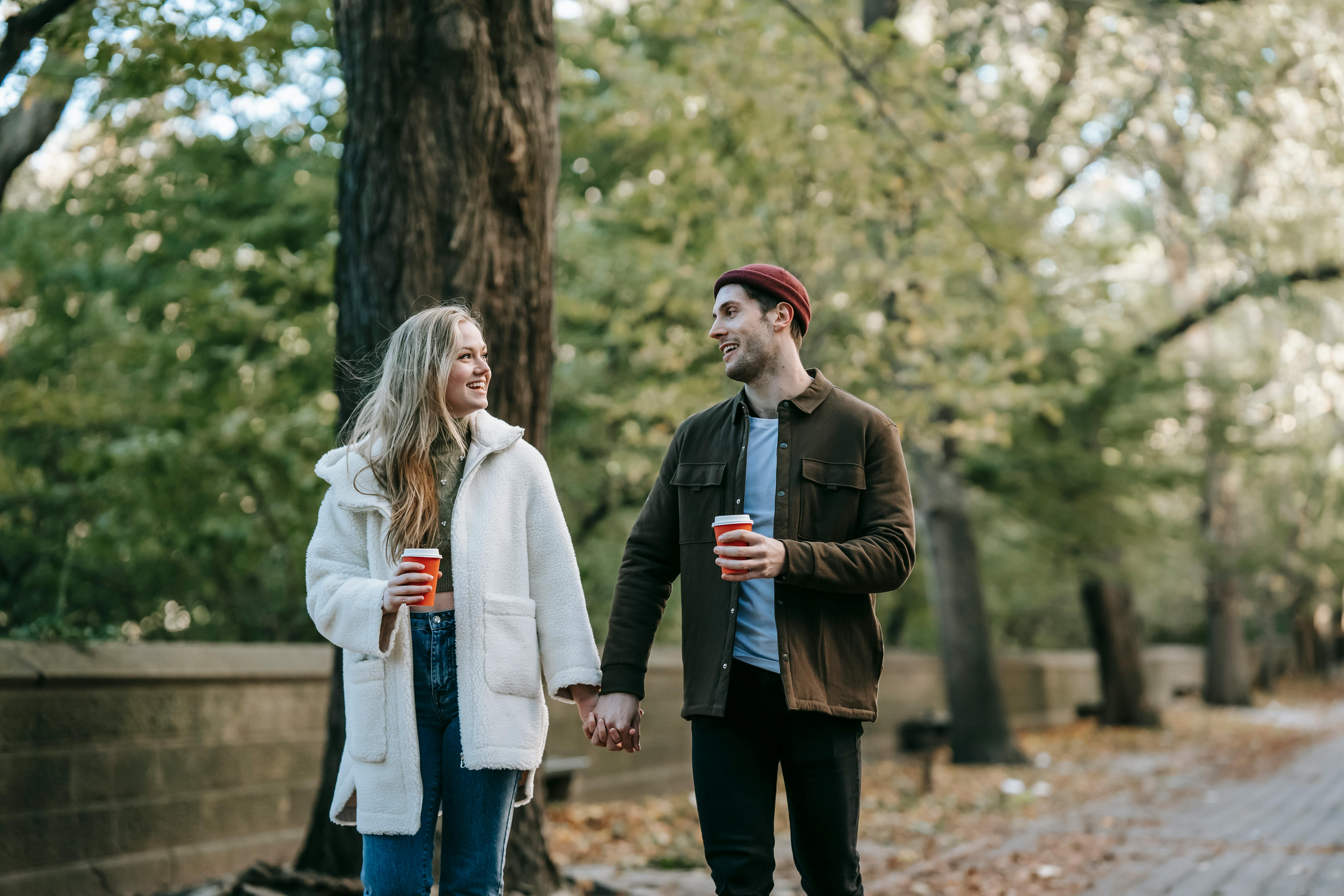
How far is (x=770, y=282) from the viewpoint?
11.4ft

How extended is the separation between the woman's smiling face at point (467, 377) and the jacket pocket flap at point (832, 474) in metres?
0.92

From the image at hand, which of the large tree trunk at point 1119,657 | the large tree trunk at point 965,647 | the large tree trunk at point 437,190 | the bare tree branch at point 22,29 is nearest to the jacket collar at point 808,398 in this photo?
the large tree trunk at point 437,190

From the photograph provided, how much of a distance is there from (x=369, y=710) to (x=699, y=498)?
1.08 m

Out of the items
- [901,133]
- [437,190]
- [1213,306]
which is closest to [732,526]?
[437,190]

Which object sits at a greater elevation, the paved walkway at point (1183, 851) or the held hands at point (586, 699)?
the held hands at point (586, 699)

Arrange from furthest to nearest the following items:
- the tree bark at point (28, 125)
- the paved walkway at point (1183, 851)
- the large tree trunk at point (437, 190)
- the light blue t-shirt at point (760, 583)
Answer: the tree bark at point (28, 125), the paved walkway at point (1183, 851), the large tree trunk at point (437, 190), the light blue t-shirt at point (760, 583)

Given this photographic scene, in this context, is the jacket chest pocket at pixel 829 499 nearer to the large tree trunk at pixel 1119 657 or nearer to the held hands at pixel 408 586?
the held hands at pixel 408 586

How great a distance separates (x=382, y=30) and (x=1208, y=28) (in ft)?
22.9

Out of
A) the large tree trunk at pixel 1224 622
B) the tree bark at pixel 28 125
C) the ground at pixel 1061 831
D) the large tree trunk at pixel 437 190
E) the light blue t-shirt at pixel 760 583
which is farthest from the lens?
the large tree trunk at pixel 1224 622

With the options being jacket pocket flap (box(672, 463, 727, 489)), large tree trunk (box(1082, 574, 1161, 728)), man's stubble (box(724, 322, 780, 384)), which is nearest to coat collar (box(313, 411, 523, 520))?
jacket pocket flap (box(672, 463, 727, 489))

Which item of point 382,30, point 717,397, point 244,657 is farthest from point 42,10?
point 717,397

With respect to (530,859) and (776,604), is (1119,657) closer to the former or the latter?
(530,859)

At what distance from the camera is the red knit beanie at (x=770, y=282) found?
3.48 meters

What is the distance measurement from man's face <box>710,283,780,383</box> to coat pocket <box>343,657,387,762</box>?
127 centimetres
